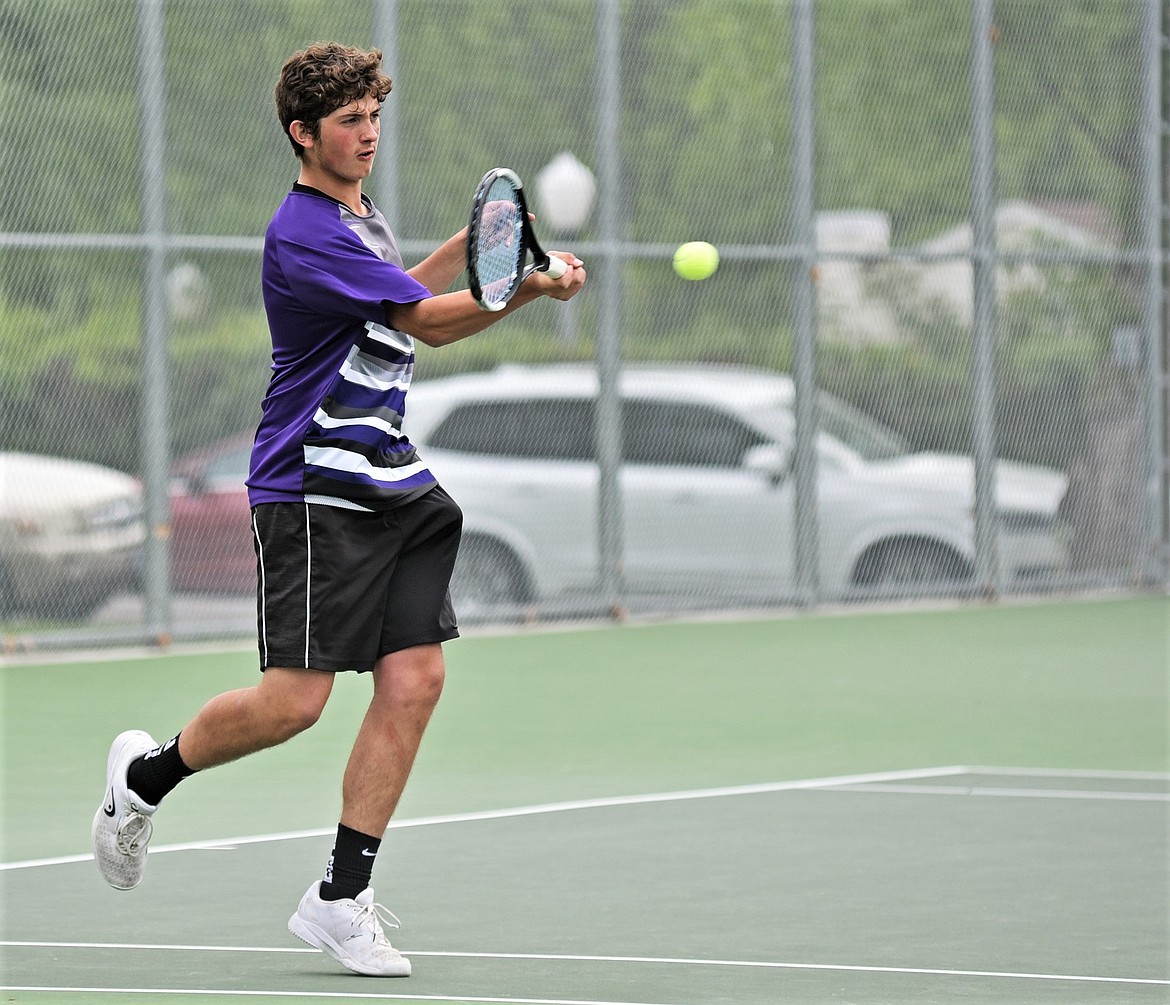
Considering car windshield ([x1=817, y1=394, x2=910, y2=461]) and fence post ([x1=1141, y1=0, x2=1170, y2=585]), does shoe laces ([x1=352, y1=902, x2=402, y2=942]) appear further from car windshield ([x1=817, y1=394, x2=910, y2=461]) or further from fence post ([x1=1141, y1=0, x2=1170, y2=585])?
fence post ([x1=1141, y1=0, x2=1170, y2=585])

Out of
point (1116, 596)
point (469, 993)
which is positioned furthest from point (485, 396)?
point (469, 993)

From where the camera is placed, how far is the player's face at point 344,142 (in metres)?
4.59

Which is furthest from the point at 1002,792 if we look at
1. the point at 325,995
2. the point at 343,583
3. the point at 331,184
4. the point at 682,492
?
the point at 682,492

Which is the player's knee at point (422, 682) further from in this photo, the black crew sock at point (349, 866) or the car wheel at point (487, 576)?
the car wheel at point (487, 576)

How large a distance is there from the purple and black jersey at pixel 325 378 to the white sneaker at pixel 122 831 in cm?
68

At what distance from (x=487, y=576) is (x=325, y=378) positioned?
716 cm

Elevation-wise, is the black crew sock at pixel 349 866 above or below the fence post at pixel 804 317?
below

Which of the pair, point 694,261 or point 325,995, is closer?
point 325,995

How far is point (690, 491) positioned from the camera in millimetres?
12266

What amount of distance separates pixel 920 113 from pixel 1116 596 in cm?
308

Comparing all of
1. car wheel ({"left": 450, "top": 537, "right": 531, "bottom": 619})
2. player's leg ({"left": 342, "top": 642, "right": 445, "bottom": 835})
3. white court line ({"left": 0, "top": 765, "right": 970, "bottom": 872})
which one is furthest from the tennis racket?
car wheel ({"left": 450, "top": 537, "right": 531, "bottom": 619})

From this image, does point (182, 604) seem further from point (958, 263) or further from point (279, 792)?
point (958, 263)

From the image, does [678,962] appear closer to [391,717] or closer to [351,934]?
[351,934]

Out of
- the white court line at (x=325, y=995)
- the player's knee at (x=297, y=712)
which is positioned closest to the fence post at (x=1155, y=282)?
the player's knee at (x=297, y=712)
